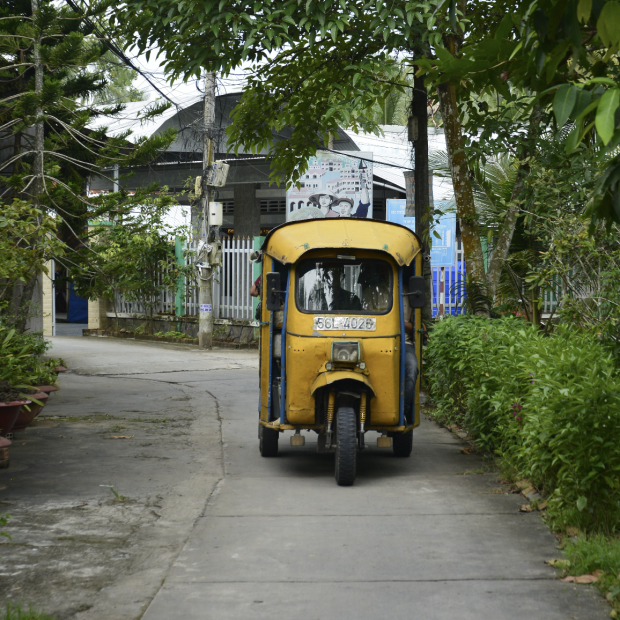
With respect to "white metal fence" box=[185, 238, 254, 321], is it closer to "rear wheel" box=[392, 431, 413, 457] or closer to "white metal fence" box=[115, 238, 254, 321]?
"white metal fence" box=[115, 238, 254, 321]

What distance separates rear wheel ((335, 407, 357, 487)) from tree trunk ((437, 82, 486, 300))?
4165 mm

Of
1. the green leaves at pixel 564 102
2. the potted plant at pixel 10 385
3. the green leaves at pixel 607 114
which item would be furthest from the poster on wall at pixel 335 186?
the green leaves at pixel 607 114

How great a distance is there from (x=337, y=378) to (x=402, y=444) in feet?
4.86

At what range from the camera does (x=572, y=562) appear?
4.53m

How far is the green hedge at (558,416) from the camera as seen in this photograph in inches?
192

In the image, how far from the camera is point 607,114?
7.81 feet

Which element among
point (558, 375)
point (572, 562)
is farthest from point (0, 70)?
point (572, 562)

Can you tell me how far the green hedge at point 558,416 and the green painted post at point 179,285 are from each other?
13.7 metres

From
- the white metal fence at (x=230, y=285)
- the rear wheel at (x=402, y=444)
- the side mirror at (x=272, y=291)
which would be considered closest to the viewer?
the side mirror at (x=272, y=291)

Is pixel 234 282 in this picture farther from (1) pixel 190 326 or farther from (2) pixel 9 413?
(2) pixel 9 413

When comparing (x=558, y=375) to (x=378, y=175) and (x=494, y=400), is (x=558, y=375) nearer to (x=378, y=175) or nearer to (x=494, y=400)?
(x=494, y=400)

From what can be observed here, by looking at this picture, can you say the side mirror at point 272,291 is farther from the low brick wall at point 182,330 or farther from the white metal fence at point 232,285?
the low brick wall at point 182,330

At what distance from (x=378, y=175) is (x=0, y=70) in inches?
404

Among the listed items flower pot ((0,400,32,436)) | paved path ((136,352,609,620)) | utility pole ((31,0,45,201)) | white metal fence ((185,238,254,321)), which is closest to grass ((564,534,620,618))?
paved path ((136,352,609,620))
